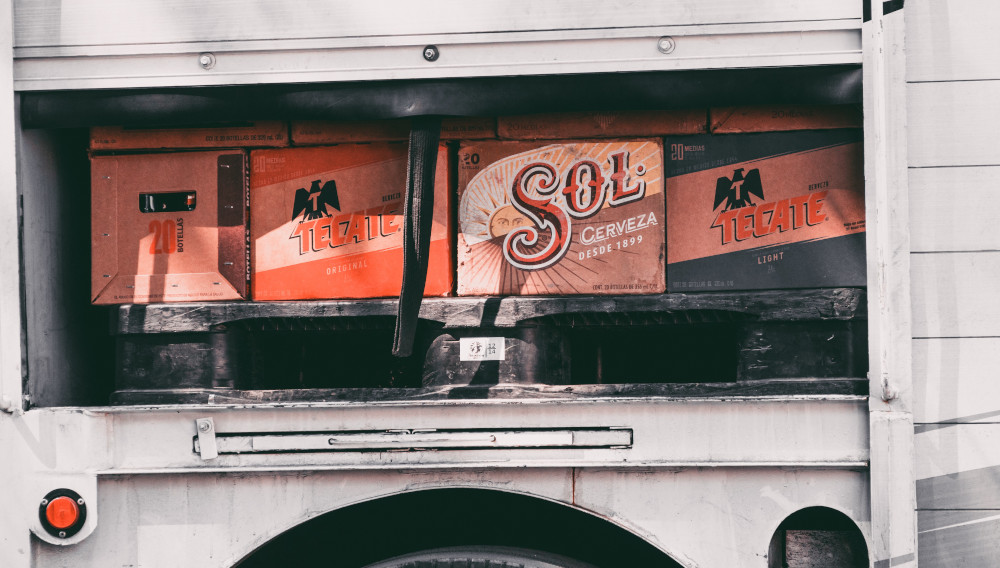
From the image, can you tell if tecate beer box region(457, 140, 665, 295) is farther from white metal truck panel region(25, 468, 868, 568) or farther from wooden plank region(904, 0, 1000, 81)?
wooden plank region(904, 0, 1000, 81)

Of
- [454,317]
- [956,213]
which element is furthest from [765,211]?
[454,317]

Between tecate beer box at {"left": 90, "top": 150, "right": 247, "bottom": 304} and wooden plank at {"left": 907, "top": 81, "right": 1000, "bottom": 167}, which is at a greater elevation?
wooden plank at {"left": 907, "top": 81, "right": 1000, "bottom": 167}

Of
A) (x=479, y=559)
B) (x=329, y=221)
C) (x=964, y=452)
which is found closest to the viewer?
(x=964, y=452)

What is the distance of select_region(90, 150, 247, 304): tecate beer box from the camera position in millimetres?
2182

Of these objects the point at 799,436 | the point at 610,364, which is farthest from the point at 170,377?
the point at 799,436

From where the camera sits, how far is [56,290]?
7.17ft

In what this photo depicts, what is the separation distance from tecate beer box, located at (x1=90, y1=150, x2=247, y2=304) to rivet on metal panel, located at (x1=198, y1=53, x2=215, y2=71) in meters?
0.25

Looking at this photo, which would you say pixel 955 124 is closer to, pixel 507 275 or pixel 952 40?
pixel 952 40

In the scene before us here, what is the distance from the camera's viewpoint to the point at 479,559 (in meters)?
2.06

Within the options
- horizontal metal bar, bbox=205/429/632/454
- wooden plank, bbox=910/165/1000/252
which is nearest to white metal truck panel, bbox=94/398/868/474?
horizontal metal bar, bbox=205/429/632/454

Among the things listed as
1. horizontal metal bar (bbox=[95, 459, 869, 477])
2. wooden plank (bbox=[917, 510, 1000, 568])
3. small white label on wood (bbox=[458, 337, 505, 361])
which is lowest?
wooden plank (bbox=[917, 510, 1000, 568])

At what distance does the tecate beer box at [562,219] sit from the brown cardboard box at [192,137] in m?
0.54

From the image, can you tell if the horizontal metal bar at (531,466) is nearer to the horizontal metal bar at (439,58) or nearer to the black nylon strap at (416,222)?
the black nylon strap at (416,222)

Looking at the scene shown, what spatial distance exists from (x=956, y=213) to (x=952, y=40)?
44cm
